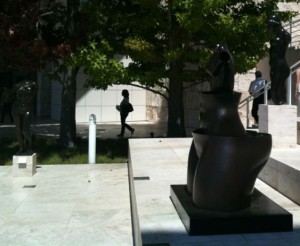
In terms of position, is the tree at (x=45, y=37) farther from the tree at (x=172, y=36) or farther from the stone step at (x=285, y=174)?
the stone step at (x=285, y=174)

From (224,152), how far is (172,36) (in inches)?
298

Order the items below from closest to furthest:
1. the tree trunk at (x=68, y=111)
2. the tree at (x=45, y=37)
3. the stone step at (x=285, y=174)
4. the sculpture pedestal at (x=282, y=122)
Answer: the stone step at (x=285, y=174)
the sculpture pedestal at (x=282, y=122)
the tree at (x=45, y=37)
the tree trunk at (x=68, y=111)

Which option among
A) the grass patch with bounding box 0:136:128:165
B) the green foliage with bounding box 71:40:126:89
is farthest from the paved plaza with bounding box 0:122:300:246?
the green foliage with bounding box 71:40:126:89

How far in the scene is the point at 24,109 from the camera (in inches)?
363

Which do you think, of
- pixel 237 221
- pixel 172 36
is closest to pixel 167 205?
pixel 237 221

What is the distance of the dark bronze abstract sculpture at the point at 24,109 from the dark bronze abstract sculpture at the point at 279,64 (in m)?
4.62

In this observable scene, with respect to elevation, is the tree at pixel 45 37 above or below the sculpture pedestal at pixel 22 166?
above

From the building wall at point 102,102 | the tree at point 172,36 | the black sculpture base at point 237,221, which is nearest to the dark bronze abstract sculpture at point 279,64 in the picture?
the tree at point 172,36

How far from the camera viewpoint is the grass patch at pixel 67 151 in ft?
37.1

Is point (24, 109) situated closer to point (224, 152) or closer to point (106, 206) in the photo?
point (106, 206)

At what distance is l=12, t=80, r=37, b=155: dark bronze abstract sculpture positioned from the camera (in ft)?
29.9

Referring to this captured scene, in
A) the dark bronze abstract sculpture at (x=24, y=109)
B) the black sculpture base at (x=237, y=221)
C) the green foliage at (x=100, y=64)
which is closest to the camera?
the black sculpture base at (x=237, y=221)

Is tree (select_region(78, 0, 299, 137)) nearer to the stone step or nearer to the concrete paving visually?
the concrete paving

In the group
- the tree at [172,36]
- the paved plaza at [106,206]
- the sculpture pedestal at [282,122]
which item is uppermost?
the tree at [172,36]
